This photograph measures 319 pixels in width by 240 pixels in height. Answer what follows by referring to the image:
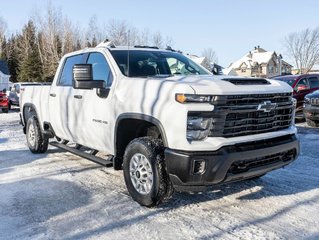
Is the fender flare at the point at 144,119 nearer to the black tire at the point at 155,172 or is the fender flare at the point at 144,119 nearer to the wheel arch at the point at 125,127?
the wheel arch at the point at 125,127

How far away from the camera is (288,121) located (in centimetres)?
485

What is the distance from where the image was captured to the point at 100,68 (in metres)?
5.56

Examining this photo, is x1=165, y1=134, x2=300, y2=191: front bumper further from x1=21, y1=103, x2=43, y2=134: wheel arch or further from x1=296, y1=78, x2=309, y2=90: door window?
x1=296, y1=78, x2=309, y2=90: door window

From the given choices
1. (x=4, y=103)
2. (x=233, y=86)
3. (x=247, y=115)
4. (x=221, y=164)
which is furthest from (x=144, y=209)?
(x=4, y=103)

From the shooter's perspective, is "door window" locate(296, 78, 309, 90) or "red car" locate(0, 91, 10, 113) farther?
"red car" locate(0, 91, 10, 113)

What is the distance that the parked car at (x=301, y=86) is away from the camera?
13.5 m

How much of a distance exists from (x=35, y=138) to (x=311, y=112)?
7947 millimetres

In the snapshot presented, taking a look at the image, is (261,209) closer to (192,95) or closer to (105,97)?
(192,95)

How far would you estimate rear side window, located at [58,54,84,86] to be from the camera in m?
6.40

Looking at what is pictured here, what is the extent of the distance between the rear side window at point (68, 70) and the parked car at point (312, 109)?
768cm

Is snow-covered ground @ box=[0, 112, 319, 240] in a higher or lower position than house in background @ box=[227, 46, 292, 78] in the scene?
lower

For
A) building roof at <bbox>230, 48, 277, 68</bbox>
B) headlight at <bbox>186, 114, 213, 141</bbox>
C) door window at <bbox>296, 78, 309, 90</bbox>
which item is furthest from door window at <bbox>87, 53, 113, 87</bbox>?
building roof at <bbox>230, 48, 277, 68</bbox>

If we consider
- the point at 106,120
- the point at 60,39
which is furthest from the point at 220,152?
the point at 60,39

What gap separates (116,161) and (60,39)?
4776 cm
